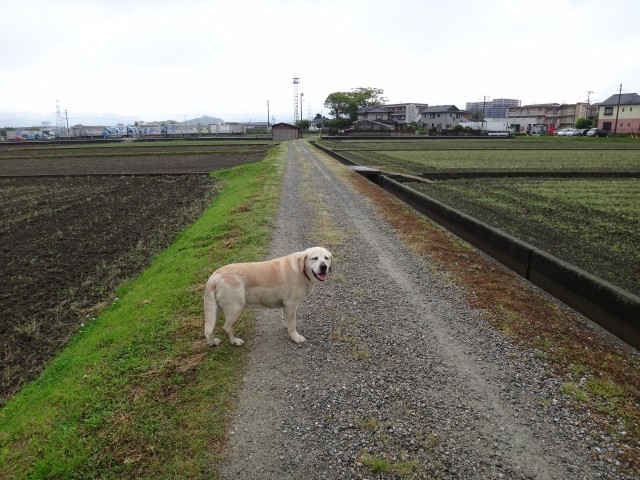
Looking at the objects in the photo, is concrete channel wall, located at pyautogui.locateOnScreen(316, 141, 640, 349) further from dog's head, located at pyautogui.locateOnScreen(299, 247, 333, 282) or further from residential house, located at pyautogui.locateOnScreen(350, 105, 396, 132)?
residential house, located at pyautogui.locateOnScreen(350, 105, 396, 132)

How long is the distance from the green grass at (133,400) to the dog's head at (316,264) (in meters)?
1.29

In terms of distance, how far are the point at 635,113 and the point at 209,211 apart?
89.9m

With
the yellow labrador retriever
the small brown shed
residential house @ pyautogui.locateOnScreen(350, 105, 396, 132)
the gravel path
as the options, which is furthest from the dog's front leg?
residential house @ pyautogui.locateOnScreen(350, 105, 396, 132)

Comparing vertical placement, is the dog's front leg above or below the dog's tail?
below

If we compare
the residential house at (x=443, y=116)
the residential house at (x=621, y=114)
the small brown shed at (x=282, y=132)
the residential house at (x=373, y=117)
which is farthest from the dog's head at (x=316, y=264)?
the residential house at (x=443, y=116)

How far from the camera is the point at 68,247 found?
1189cm

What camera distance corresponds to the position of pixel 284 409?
4.30 meters

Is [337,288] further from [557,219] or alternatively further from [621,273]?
[557,219]

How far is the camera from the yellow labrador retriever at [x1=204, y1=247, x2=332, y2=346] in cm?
520

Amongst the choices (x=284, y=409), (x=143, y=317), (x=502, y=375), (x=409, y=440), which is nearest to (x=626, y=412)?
(x=502, y=375)

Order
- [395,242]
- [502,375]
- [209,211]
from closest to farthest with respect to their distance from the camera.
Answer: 1. [502,375]
2. [395,242]
3. [209,211]

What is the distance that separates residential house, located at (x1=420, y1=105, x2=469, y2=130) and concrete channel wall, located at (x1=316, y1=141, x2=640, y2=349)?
9648 cm

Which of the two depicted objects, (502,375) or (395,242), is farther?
(395,242)

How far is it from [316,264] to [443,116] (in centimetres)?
10681
